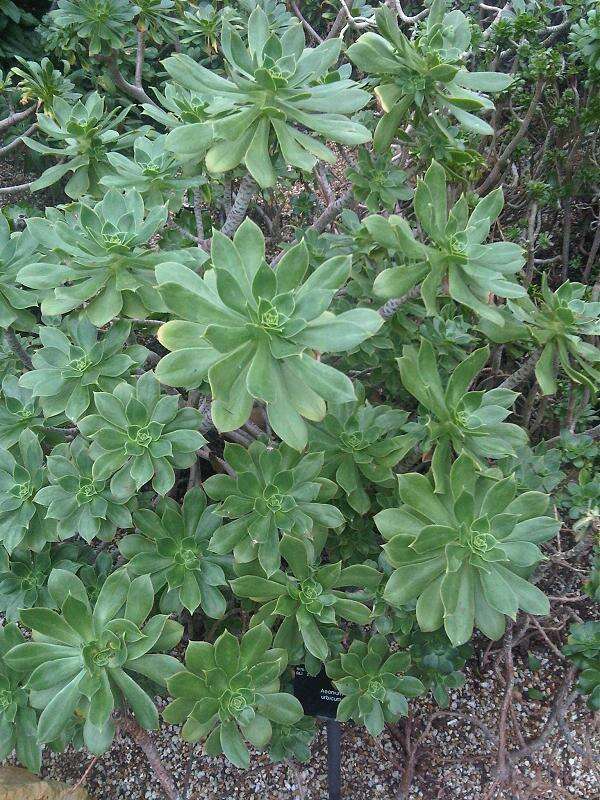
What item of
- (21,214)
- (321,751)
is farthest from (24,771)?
(21,214)

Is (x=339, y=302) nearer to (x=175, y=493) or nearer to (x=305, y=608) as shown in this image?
(x=305, y=608)

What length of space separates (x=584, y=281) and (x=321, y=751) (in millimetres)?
2173

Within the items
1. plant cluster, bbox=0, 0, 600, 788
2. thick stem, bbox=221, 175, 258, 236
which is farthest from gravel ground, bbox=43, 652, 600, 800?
thick stem, bbox=221, 175, 258, 236

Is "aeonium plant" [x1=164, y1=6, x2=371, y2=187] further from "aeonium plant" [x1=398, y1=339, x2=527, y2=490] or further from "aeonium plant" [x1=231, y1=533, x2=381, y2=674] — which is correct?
"aeonium plant" [x1=231, y1=533, x2=381, y2=674]

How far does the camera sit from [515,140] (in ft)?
8.15

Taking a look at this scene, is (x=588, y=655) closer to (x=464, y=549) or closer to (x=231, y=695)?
(x=464, y=549)

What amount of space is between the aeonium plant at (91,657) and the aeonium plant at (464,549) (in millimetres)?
553

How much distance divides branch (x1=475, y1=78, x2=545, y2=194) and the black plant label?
6.68ft

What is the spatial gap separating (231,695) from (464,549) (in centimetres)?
62

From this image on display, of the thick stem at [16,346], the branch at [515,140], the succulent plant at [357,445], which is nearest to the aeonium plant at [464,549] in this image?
the succulent plant at [357,445]

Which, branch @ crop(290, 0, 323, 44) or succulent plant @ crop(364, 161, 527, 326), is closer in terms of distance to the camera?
succulent plant @ crop(364, 161, 527, 326)

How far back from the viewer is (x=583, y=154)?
2.69 m

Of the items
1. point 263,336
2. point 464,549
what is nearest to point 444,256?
point 263,336

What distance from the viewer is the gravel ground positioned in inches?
78.8
